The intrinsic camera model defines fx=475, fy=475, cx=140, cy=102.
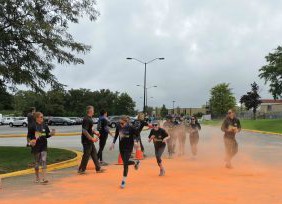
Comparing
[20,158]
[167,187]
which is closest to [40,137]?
[167,187]

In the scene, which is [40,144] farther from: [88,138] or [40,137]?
[88,138]

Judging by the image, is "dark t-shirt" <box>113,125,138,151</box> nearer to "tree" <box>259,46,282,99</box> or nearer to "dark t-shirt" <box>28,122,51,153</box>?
"dark t-shirt" <box>28,122,51,153</box>

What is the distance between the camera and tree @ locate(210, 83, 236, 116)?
362 ft

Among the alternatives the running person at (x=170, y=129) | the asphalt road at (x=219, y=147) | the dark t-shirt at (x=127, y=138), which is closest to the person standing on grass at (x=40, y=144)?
the dark t-shirt at (x=127, y=138)

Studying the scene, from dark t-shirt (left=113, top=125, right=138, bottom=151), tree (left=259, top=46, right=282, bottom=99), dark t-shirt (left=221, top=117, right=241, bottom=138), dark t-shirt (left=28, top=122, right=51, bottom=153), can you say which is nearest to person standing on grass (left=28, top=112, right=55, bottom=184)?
dark t-shirt (left=28, top=122, right=51, bottom=153)

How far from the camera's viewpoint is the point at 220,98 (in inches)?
4417

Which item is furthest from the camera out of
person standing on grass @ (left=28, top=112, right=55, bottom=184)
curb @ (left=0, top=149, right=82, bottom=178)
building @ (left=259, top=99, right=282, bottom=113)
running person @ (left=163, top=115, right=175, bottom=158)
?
building @ (left=259, top=99, right=282, bottom=113)

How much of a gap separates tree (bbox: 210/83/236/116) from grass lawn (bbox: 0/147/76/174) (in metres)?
94.7

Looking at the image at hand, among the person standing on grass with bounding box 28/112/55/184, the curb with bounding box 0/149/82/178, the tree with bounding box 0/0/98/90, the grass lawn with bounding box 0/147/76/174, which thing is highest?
the tree with bounding box 0/0/98/90

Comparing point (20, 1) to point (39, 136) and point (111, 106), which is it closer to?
point (39, 136)

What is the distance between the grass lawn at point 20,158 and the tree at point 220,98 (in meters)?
94.7

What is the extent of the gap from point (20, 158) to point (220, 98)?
99.7m

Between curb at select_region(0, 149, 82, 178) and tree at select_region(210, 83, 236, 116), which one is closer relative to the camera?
curb at select_region(0, 149, 82, 178)

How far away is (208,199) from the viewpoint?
838cm
